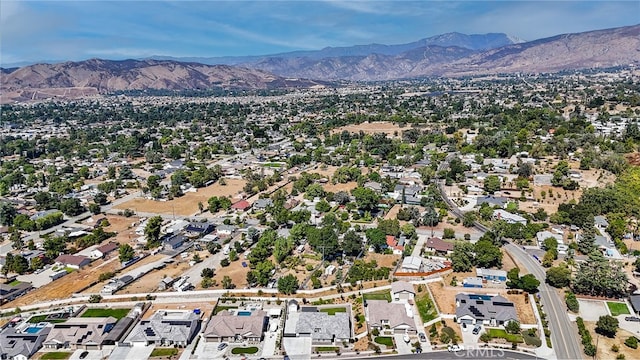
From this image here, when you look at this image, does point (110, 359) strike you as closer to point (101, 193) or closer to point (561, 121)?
point (101, 193)

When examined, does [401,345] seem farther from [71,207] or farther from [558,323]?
[71,207]

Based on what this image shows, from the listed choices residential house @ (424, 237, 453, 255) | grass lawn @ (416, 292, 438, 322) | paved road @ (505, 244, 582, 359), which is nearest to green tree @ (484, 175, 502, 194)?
residential house @ (424, 237, 453, 255)

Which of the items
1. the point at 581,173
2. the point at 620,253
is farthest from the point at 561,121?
the point at 620,253

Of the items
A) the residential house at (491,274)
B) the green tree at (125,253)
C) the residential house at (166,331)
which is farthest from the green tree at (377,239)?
the green tree at (125,253)

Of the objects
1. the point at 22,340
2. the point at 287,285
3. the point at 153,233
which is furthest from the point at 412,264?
the point at 22,340

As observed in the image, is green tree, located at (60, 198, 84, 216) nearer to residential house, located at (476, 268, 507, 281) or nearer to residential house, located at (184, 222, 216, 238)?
residential house, located at (184, 222, 216, 238)
